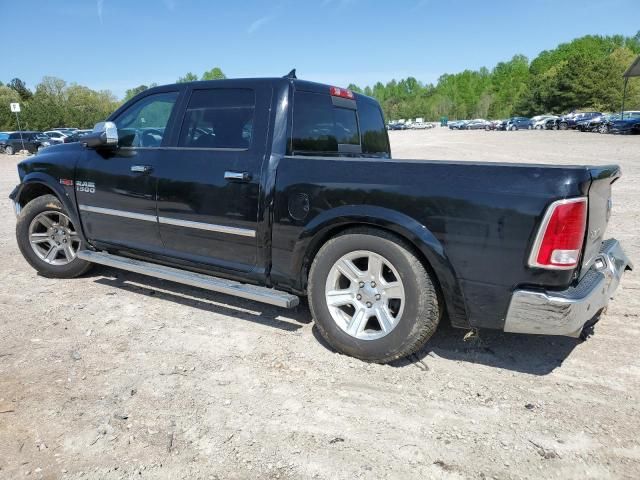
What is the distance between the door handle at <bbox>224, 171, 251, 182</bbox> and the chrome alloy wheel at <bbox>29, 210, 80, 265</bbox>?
2.27 meters

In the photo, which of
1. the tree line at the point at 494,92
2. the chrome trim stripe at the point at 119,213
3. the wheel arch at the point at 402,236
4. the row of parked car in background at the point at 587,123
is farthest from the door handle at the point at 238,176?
the row of parked car in background at the point at 587,123

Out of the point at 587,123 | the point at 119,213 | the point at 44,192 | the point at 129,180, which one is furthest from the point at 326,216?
the point at 587,123

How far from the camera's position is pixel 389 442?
248 cm

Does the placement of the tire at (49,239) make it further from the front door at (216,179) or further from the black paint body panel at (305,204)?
the front door at (216,179)

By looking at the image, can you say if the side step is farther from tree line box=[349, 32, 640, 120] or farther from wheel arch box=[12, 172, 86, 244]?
tree line box=[349, 32, 640, 120]

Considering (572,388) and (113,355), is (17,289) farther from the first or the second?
(572,388)

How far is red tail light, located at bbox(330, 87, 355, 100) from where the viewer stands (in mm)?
4191

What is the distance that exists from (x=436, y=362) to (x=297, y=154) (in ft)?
5.93

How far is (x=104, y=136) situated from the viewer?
4.21m

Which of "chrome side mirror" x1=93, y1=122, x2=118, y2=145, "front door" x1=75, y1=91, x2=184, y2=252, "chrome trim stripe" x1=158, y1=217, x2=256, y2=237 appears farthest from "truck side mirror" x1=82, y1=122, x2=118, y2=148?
"chrome trim stripe" x1=158, y1=217, x2=256, y2=237

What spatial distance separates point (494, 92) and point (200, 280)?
13320 cm

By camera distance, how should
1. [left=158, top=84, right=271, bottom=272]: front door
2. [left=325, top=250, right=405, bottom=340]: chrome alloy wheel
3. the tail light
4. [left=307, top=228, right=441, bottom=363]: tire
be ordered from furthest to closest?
1. [left=158, top=84, right=271, bottom=272]: front door
2. [left=325, top=250, right=405, bottom=340]: chrome alloy wheel
3. [left=307, top=228, right=441, bottom=363]: tire
4. the tail light

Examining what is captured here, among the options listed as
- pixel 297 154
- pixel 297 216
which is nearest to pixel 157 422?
pixel 297 216

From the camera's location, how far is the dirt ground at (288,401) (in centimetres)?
233
